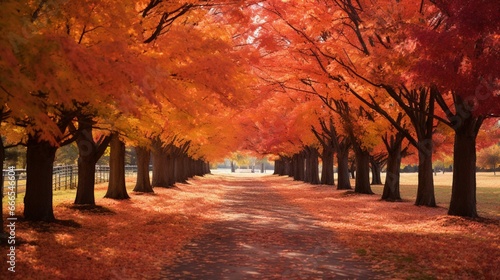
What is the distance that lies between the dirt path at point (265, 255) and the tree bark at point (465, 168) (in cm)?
477

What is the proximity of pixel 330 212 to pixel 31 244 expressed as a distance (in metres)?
12.9

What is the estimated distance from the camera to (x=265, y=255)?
10.7m

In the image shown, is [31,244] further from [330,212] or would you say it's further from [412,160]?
[412,160]

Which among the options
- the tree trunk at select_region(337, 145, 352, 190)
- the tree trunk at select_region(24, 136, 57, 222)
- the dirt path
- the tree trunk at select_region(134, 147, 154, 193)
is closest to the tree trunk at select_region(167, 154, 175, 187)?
the tree trunk at select_region(134, 147, 154, 193)

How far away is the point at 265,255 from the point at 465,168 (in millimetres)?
9188

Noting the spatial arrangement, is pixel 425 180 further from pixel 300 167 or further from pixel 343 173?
pixel 300 167

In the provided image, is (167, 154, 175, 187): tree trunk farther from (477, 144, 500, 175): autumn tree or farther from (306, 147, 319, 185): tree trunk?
(477, 144, 500, 175): autumn tree

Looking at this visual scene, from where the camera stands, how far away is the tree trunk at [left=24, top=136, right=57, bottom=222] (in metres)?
14.8

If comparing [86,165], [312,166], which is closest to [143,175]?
[86,165]

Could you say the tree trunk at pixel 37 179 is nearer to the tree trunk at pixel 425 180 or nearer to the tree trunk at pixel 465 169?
the tree trunk at pixel 465 169

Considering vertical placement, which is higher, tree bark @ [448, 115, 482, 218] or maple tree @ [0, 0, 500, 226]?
maple tree @ [0, 0, 500, 226]

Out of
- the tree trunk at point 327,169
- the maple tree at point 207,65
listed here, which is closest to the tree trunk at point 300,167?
the tree trunk at point 327,169

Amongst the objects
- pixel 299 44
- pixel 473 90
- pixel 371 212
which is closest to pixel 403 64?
pixel 473 90

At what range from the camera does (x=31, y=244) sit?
11.3 meters
